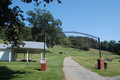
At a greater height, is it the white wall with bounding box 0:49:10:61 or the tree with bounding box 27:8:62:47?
the tree with bounding box 27:8:62:47

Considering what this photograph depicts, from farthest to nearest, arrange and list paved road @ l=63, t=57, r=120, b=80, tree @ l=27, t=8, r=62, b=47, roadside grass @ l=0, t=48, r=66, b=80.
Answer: tree @ l=27, t=8, r=62, b=47 < paved road @ l=63, t=57, r=120, b=80 < roadside grass @ l=0, t=48, r=66, b=80

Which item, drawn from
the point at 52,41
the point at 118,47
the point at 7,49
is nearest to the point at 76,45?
the point at 118,47

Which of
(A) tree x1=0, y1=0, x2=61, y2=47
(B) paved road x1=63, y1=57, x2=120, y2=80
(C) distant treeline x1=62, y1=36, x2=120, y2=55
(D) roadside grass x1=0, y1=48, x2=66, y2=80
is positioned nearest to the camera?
(A) tree x1=0, y1=0, x2=61, y2=47

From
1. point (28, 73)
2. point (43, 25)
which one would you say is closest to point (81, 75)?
point (28, 73)

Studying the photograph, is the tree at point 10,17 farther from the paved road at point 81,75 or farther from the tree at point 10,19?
the paved road at point 81,75

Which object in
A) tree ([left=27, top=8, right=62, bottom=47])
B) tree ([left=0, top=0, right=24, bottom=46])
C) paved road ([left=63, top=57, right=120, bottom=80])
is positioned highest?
tree ([left=27, top=8, right=62, bottom=47])

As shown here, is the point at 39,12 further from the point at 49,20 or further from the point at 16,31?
the point at 16,31

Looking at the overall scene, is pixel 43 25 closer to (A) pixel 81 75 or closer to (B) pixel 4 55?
(B) pixel 4 55

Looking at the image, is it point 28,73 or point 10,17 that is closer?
point 10,17

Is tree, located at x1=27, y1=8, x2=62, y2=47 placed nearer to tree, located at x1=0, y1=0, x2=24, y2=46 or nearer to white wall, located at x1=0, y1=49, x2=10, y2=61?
white wall, located at x1=0, y1=49, x2=10, y2=61

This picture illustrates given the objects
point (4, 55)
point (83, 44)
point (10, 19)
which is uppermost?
point (10, 19)

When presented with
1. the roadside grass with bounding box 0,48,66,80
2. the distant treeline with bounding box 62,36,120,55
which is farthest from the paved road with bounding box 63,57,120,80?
the distant treeline with bounding box 62,36,120,55

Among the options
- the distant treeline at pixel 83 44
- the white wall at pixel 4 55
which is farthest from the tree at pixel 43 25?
the distant treeline at pixel 83 44

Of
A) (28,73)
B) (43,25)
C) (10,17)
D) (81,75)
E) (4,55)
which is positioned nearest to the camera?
(10,17)
